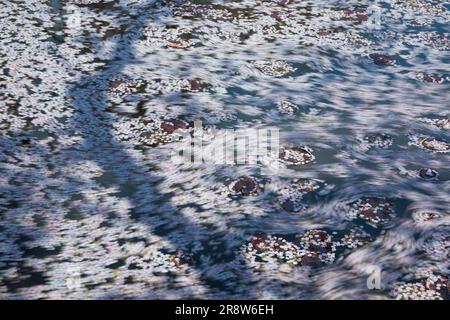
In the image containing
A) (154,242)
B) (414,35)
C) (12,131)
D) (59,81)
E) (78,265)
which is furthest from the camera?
(414,35)

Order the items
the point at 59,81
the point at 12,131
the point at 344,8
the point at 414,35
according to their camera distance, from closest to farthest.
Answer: the point at 12,131 < the point at 59,81 < the point at 414,35 < the point at 344,8

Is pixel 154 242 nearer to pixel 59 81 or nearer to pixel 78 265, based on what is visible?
pixel 78 265

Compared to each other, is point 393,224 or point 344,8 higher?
point 344,8

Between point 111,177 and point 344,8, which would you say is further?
point 344,8

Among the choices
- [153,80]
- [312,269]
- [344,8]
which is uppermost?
[344,8]

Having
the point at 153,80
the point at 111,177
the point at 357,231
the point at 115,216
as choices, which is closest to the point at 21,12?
the point at 153,80

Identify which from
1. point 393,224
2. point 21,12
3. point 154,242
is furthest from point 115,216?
point 21,12
